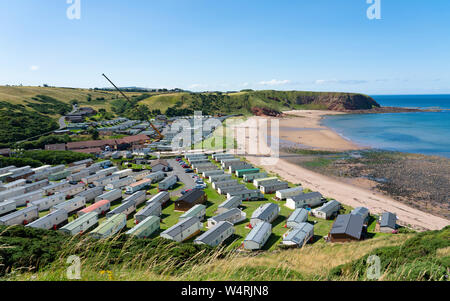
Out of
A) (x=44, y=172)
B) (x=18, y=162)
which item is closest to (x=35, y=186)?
(x=44, y=172)

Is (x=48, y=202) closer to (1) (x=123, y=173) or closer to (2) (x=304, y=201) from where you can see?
(1) (x=123, y=173)

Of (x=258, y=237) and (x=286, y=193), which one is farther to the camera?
(x=286, y=193)

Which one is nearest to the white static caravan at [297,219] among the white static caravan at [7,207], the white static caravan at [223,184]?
the white static caravan at [223,184]

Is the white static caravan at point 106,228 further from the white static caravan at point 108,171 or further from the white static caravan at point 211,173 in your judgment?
the white static caravan at point 108,171

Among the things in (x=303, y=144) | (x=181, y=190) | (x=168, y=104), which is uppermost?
(x=168, y=104)
